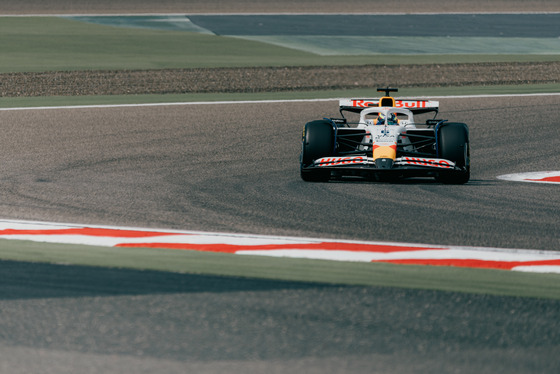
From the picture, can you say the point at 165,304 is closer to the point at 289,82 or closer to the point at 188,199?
the point at 188,199

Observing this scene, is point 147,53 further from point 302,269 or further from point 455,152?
point 302,269

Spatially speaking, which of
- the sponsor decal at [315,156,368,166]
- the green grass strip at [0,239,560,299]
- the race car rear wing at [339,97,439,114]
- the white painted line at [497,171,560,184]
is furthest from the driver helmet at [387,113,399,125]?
the green grass strip at [0,239,560,299]

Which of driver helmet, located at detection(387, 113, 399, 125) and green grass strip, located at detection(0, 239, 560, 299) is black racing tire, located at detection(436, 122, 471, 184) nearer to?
driver helmet, located at detection(387, 113, 399, 125)

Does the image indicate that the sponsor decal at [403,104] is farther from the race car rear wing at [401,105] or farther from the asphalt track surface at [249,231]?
the asphalt track surface at [249,231]

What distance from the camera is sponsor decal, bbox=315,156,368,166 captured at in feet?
35.9

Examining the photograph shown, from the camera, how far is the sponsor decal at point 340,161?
431 inches

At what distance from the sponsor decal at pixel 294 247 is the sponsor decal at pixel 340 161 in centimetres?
304

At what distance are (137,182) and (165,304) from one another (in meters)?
5.69

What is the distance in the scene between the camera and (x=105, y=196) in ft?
33.8

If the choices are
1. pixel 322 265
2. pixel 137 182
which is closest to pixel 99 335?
pixel 322 265

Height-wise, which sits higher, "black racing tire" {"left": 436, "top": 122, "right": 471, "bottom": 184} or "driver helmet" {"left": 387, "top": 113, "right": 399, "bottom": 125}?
"driver helmet" {"left": 387, "top": 113, "right": 399, "bottom": 125}

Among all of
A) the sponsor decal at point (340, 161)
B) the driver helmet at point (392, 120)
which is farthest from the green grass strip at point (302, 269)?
the driver helmet at point (392, 120)

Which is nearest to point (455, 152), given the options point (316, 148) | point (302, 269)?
point (316, 148)

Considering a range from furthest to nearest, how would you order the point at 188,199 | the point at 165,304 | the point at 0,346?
1. the point at 188,199
2. the point at 165,304
3. the point at 0,346
